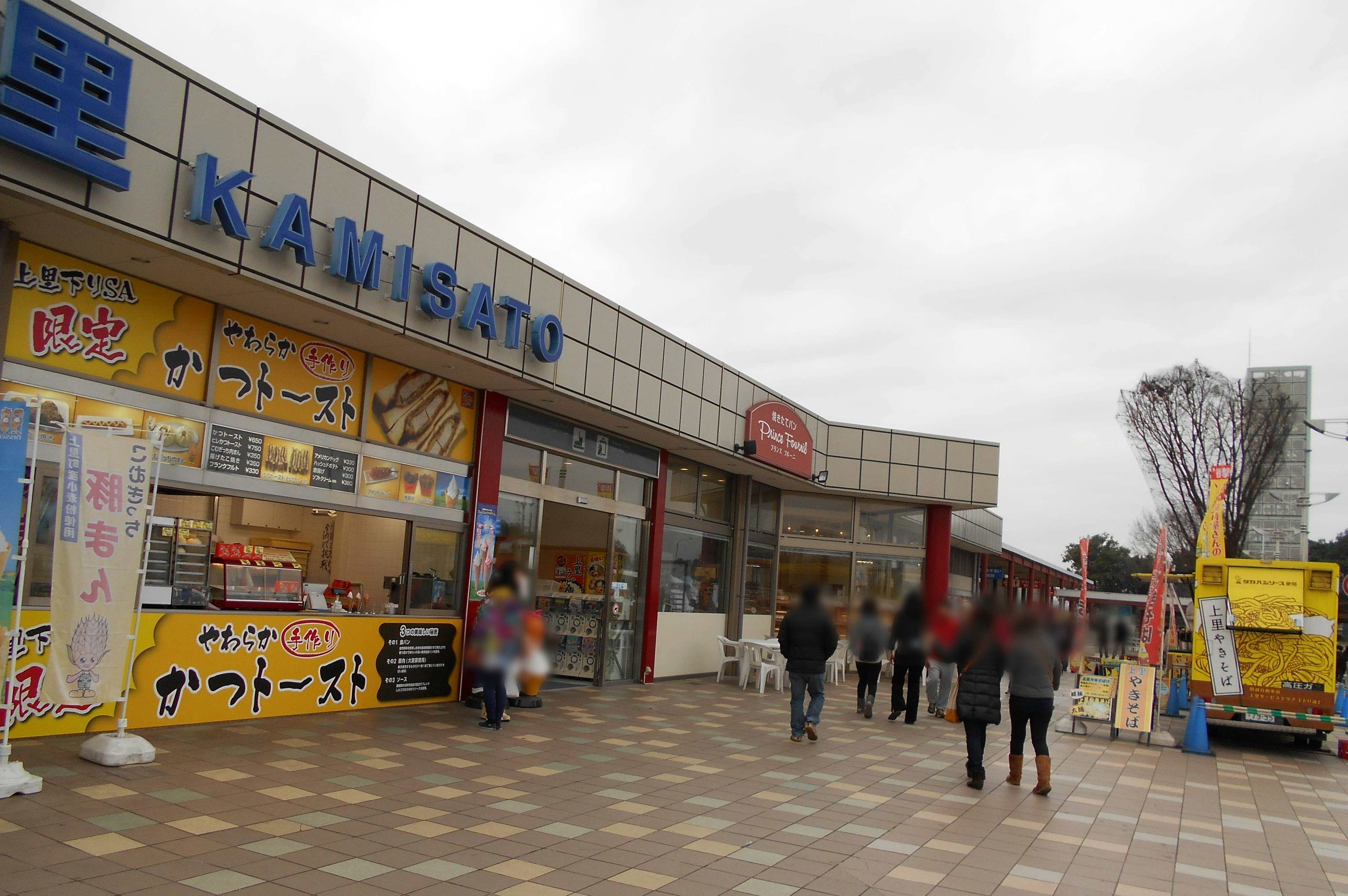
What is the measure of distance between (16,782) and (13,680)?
46.6 inches

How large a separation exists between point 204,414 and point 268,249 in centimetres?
176

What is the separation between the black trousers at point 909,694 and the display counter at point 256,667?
18.2 feet

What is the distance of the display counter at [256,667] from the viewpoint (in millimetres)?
7449

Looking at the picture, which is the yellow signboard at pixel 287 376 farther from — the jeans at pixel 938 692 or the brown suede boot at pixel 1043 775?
the jeans at pixel 938 692

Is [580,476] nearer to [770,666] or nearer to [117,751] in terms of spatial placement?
[770,666]

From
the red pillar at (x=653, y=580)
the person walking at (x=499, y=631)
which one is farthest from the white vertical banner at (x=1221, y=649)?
the person walking at (x=499, y=631)

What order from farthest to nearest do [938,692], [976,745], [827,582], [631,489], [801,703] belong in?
[631,489]
[938,692]
[801,703]
[976,745]
[827,582]

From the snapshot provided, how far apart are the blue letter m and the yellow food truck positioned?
1170 centimetres

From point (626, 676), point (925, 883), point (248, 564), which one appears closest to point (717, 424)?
point (626, 676)

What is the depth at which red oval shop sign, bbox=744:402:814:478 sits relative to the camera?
17.1 meters

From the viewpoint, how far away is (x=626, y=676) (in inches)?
605

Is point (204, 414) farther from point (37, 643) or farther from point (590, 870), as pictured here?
point (590, 870)

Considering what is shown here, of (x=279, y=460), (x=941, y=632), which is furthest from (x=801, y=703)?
(x=941, y=632)

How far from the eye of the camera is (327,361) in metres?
9.93
